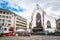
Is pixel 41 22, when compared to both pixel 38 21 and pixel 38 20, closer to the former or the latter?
pixel 38 21

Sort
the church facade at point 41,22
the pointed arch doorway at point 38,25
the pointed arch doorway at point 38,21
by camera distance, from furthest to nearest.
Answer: the pointed arch doorway at point 38,21 < the church facade at point 41,22 < the pointed arch doorway at point 38,25

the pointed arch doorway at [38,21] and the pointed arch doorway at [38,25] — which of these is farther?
the pointed arch doorway at [38,21]

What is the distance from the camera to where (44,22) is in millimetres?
14469

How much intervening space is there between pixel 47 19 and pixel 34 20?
59.2 inches

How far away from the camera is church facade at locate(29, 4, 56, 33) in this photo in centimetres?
1366

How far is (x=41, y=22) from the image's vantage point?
1434cm

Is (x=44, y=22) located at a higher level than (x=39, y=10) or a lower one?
lower

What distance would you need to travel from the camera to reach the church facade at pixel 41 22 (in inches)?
538

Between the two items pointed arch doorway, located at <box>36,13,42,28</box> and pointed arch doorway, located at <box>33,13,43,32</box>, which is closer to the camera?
pointed arch doorway, located at <box>33,13,43,32</box>

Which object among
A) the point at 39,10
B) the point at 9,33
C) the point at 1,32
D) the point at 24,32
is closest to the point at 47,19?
the point at 39,10

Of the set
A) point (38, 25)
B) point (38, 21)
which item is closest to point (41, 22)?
point (38, 21)

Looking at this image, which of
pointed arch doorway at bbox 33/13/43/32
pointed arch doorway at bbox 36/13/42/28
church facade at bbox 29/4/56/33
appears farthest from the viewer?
pointed arch doorway at bbox 36/13/42/28

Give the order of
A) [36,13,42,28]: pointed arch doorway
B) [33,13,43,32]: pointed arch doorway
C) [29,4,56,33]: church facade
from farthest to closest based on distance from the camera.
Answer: [36,13,42,28]: pointed arch doorway, [29,4,56,33]: church facade, [33,13,43,32]: pointed arch doorway

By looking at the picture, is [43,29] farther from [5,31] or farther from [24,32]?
[5,31]
